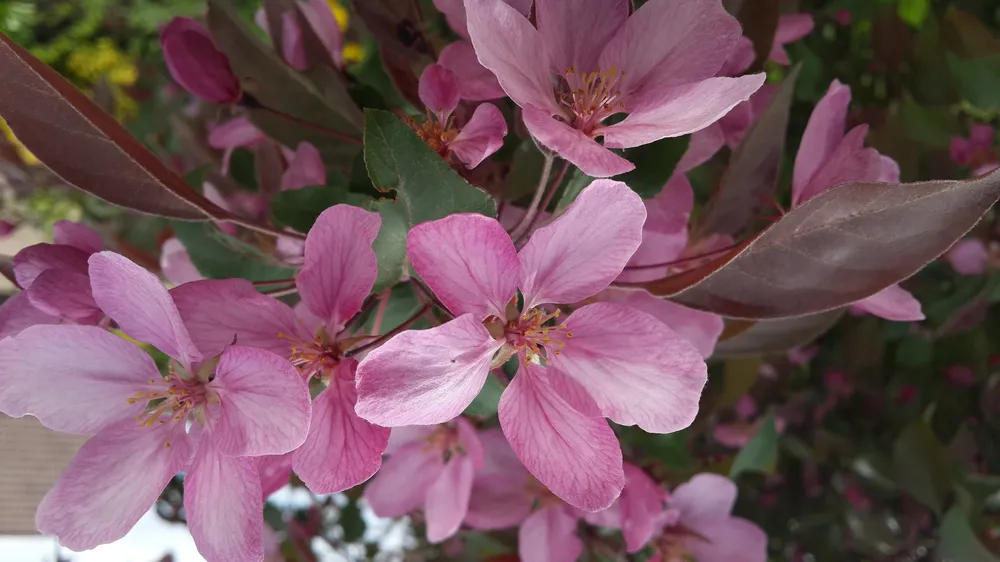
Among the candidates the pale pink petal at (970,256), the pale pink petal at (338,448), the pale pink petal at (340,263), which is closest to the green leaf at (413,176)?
the pale pink petal at (340,263)

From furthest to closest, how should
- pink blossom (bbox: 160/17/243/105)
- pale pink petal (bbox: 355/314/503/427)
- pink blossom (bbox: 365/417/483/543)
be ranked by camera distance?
1. pink blossom (bbox: 365/417/483/543)
2. pink blossom (bbox: 160/17/243/105)
3. pale pink petal (bbox: 355/314/503/427)

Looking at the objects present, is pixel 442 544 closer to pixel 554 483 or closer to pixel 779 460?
pixel 779 460

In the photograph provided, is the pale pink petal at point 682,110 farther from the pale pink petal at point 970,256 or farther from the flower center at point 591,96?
the pale pink petal at point 970,256

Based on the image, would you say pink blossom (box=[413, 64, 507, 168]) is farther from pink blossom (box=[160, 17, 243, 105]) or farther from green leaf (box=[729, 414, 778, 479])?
green leaf (box=[729, 414, 778, 479])

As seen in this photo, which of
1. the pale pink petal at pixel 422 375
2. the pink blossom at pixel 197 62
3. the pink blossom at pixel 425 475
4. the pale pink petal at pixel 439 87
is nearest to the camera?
the pale pink petal at pixel 422 375

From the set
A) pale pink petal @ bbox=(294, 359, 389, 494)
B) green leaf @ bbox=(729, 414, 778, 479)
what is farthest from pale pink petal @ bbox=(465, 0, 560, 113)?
green leaf @ bbox=(729, 414, 778, 479)

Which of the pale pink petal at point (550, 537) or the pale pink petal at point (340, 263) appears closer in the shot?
the pale pink petal at point (340, 263)

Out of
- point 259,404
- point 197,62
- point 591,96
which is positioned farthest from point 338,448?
point 197,62
